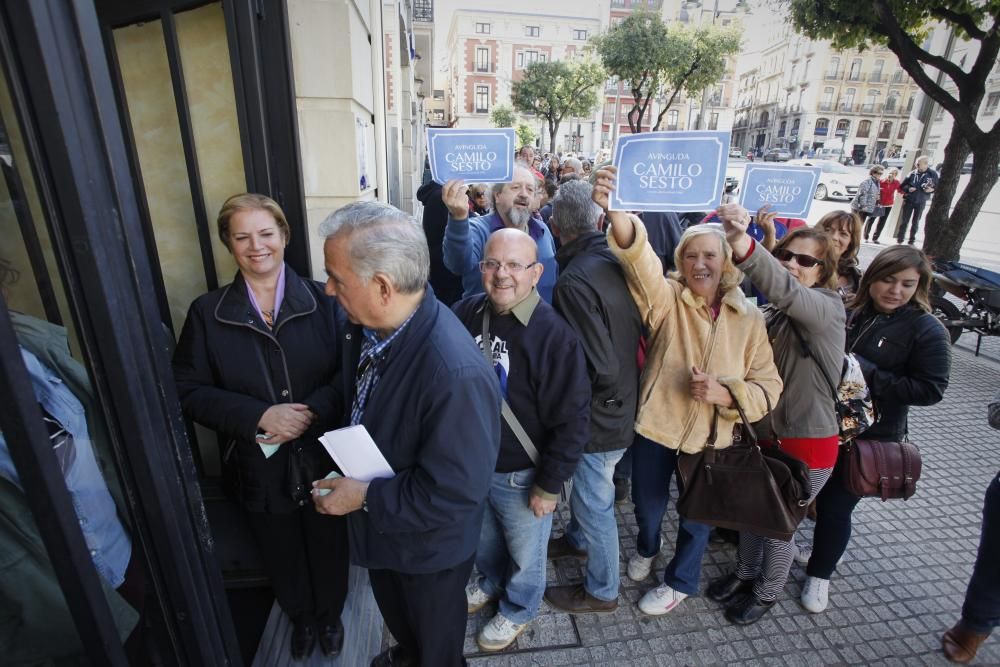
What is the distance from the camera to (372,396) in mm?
1658

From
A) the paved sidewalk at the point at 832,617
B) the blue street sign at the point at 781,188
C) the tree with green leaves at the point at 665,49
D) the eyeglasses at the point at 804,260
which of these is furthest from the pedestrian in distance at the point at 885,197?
the eyeglasses at the point at 804,260

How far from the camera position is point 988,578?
236 centimetres

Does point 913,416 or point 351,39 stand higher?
point 351,39

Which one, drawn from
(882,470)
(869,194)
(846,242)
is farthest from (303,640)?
(869,194)

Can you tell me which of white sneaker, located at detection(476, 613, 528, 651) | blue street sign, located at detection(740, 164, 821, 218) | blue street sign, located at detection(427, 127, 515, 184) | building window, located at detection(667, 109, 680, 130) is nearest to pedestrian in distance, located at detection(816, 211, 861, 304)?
blue street sign, located at detection(740, 164, 821, 218)

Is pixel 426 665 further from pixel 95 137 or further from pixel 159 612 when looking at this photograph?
pixel 95 137

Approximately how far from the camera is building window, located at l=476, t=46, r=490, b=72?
185 ft

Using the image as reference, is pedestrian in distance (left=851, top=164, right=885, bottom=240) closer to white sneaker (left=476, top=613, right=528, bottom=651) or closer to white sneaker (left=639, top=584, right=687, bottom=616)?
white sneaker (left=639, top=584, right=687, bottom=616)

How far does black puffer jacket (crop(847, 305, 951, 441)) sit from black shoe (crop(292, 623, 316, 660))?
9.49 feet

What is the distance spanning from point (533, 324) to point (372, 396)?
0.75m

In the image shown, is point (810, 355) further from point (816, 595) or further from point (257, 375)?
point (257, 375)

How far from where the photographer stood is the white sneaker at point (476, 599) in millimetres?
2713

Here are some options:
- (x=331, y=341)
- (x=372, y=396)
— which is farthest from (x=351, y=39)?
(x=372, y=396)

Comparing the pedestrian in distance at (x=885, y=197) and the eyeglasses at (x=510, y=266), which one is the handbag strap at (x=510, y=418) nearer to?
the eyeglasses at (x=510, y=266)
